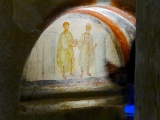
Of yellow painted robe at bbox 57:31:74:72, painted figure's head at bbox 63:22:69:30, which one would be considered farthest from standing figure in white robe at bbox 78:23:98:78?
painted figure's head at bbox 63:22:69:30

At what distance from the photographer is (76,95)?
215 inches

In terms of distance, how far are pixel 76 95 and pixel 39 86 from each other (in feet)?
2.65

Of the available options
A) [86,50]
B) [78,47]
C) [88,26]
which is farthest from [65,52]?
[88,26]

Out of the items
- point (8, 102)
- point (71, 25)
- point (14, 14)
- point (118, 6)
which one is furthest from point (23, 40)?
point (71, 25)

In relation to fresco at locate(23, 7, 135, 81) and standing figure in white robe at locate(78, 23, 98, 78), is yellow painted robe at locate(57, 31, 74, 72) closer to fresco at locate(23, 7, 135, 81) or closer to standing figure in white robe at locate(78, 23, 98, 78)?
fresco at locate(23, 7, 135, 81)

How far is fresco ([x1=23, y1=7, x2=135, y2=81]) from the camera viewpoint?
505 cm

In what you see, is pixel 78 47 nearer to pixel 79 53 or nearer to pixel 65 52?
pixel 79 53

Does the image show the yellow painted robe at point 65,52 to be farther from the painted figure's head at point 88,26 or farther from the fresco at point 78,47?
the painted figure's head at point 88,26

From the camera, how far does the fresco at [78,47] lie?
505 cm

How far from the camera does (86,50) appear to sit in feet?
18.6

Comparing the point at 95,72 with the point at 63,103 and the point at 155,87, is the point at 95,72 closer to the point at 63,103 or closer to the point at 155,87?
the point at 63,103

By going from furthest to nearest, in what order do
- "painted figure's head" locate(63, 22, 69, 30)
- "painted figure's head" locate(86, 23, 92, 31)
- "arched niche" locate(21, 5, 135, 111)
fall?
1. "painted figure's head" locate(86, 23, 92, 31)
2. "painted figure's head" locate(63, 22, 69, 30)
3. "arched niche" locate(21, 5, 135, 111)

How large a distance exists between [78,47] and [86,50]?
19 cm

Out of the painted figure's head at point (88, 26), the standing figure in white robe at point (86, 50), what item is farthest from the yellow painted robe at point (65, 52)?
the painted figure's head at point (88, 26)
